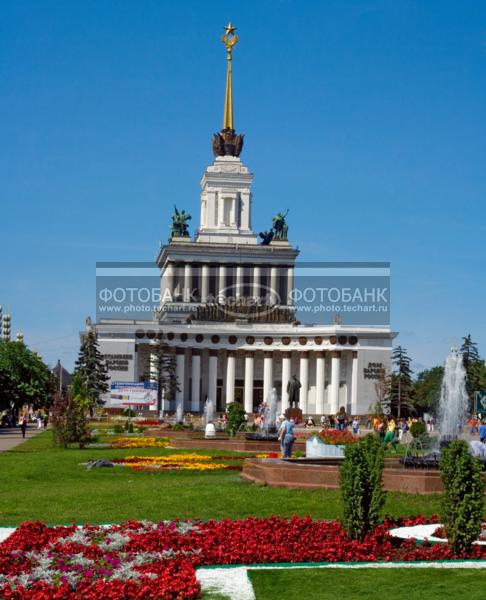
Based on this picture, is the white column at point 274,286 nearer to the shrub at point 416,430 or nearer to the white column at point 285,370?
the white column at point 285,370

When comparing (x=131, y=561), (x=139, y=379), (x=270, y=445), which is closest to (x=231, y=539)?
(x=131, y=561)

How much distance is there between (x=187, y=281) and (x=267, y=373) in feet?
49.2

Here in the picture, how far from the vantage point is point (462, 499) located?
504 inches

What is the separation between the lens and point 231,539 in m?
13.5

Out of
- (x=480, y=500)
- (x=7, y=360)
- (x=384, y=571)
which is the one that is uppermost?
(x=7, y=360)

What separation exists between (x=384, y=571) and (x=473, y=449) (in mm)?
10857

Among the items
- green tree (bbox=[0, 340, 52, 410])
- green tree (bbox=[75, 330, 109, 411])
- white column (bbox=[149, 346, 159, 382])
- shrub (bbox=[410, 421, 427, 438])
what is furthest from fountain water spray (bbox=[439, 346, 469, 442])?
white column (bbox=[149, 346, 159, 382])

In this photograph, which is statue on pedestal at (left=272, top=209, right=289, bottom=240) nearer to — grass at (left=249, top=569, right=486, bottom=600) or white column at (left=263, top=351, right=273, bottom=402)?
white column at (left=263, top=351, right=273, bottom=402)

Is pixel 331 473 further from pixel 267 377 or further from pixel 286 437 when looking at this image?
pixel 267 377

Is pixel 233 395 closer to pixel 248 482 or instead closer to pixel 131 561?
pixel 248 482

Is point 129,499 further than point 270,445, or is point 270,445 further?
point 270,445

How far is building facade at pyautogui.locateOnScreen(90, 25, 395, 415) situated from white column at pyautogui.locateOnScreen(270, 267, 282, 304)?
0.10m

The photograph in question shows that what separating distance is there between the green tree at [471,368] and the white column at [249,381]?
62.7 feet

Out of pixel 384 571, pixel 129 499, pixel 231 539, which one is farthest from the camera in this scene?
pixel 129 499
